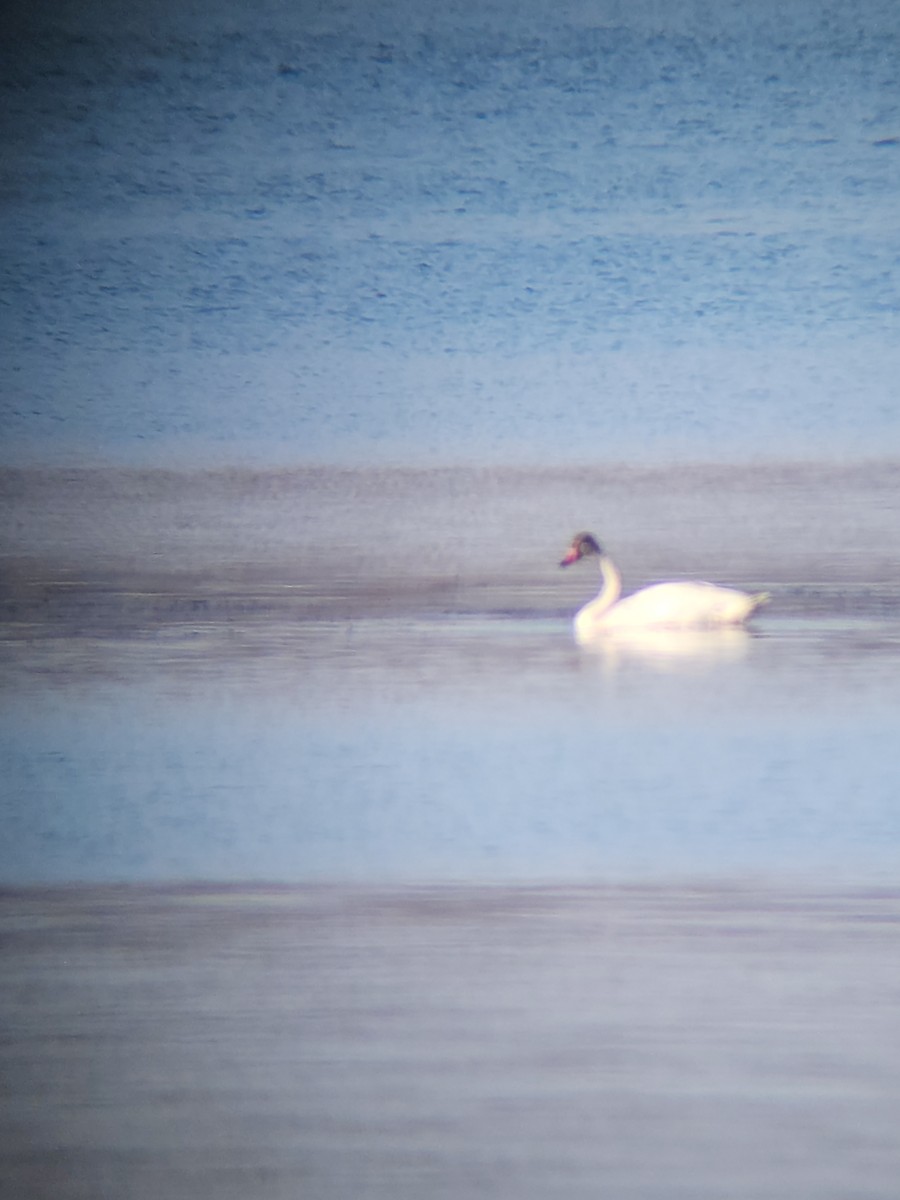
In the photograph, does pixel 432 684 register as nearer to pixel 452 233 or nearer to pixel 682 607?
pixel 682 607

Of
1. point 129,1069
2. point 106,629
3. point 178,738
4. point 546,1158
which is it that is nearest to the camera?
point 546,1158

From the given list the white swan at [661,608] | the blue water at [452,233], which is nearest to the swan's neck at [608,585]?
the white swan at [661,608]

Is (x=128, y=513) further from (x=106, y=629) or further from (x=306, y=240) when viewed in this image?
(x=306, y=240)

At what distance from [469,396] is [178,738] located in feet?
2.46

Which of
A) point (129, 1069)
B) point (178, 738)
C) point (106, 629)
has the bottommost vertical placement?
point (129, 1069)

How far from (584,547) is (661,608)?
17 cm

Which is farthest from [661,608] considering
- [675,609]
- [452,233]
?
[452,233]

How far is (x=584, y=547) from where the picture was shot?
2.22 metres

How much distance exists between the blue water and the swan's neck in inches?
7.6

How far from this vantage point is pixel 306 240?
86.3 inches

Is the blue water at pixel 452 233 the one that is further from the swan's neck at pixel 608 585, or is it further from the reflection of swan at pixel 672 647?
the reflection of swan at pixel 672 647

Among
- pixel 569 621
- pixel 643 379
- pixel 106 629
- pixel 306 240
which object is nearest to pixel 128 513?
pixel 106 629

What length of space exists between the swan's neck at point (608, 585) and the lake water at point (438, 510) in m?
0.06

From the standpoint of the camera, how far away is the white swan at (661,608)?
2.13 metres
